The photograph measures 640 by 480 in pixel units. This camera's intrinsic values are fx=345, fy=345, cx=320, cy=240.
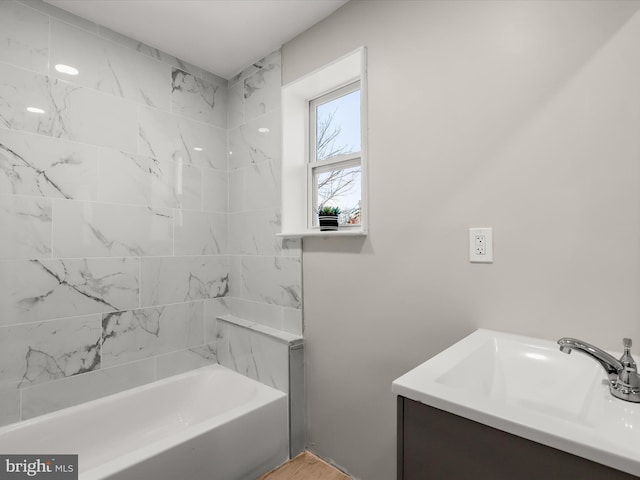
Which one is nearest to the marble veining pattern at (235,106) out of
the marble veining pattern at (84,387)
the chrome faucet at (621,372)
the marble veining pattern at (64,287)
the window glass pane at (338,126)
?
the window glass pane at (338,126)

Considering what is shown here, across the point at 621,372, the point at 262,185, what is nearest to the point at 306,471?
the point at 621,372

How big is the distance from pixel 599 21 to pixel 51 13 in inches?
96.5

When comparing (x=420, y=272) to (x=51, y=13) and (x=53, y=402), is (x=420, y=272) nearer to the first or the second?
(x=53, y=402)

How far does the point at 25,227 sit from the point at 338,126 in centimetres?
177

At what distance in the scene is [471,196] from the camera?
1.35m

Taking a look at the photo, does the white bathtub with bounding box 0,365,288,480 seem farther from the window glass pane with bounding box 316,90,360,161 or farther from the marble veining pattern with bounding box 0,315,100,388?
the window glass pane with bounding box 316,90,360,161

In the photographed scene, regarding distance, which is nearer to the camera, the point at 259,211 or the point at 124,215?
the point at 124,215

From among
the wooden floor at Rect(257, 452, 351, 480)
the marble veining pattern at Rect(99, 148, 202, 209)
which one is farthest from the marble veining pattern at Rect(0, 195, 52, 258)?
the wooden floor at Rect(257, 452, 351, 480)

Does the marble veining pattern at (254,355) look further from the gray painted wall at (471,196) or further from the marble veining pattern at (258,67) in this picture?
the marble veining pattern at (258,67)

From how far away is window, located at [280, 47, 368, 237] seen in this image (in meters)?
2.03

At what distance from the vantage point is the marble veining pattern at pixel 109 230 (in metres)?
1.85

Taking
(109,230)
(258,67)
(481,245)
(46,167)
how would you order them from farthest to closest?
1. (258,67)
2. (109,230)
3. (46,167)
4. (481,245)
